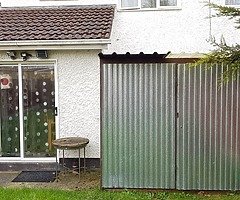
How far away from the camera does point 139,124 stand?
9.98 metres

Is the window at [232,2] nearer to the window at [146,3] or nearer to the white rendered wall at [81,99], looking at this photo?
the window at [146,3]

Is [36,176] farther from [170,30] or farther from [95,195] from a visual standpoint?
[170,30]

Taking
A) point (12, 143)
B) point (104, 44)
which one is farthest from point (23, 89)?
point (104, 44)

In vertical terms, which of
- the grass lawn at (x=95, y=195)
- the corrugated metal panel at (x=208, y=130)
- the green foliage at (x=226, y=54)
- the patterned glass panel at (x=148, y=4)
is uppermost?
the patterned glass panel at (x=148, y=4)

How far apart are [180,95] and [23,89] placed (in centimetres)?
498

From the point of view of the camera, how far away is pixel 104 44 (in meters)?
11.3

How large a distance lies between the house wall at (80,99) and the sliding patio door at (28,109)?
0.33m

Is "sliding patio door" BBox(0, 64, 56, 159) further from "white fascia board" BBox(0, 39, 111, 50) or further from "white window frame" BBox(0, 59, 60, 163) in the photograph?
"white fascia board" BBox(0, 39, 111, 50)

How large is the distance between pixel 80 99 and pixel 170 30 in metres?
3.39

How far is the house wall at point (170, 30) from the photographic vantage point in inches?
499

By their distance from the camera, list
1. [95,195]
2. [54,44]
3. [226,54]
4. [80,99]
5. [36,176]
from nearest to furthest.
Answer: [226,54]
[95,195]
[54,44]
[36,176]
[80,99]

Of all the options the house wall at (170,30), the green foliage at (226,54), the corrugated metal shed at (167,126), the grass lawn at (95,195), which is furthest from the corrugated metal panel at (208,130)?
the house wall at (170,30)

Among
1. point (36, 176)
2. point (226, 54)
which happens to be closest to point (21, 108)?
point (36, 176)

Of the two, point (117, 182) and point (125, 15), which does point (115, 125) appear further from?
point (125, 15)
